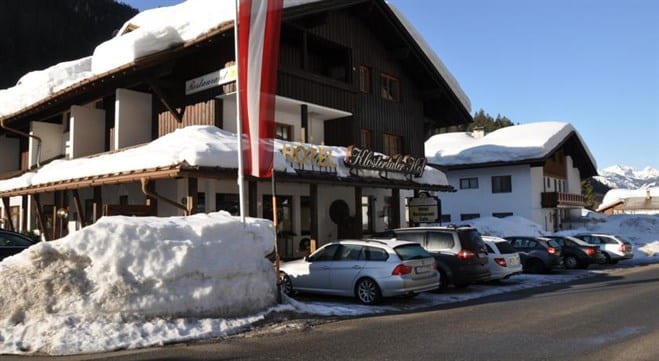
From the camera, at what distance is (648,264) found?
26.1 m

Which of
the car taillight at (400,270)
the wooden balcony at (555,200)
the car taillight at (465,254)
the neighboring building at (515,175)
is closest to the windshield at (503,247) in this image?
the car taillight at (465,254)

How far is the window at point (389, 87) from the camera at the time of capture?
83.3 ft

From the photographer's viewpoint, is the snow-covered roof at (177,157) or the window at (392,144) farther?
Answer: the window at (392,144)

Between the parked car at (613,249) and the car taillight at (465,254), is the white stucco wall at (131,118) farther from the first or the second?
the parked car at (613,249)

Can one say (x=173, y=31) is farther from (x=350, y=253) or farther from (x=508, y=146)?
(x=508, y=146)

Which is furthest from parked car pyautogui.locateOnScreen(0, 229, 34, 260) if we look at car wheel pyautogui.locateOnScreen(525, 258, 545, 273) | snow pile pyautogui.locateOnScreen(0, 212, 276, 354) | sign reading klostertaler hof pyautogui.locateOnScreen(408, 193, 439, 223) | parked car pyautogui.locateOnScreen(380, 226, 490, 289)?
car wheel pyautogui.locateOnScreen(525, 258, 545, 273)

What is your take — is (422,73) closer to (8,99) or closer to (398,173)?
(398,173)

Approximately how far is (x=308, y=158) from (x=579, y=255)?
43.9 feet

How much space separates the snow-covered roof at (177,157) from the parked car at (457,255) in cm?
413

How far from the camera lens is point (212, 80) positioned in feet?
59.9

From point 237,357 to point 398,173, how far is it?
→ 14680mm

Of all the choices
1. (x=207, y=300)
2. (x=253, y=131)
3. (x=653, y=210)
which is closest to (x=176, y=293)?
(x=207, y=300)

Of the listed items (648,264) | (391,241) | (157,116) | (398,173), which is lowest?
(648,264)

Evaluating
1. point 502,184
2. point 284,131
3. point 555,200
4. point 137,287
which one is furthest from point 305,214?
point 555,200
